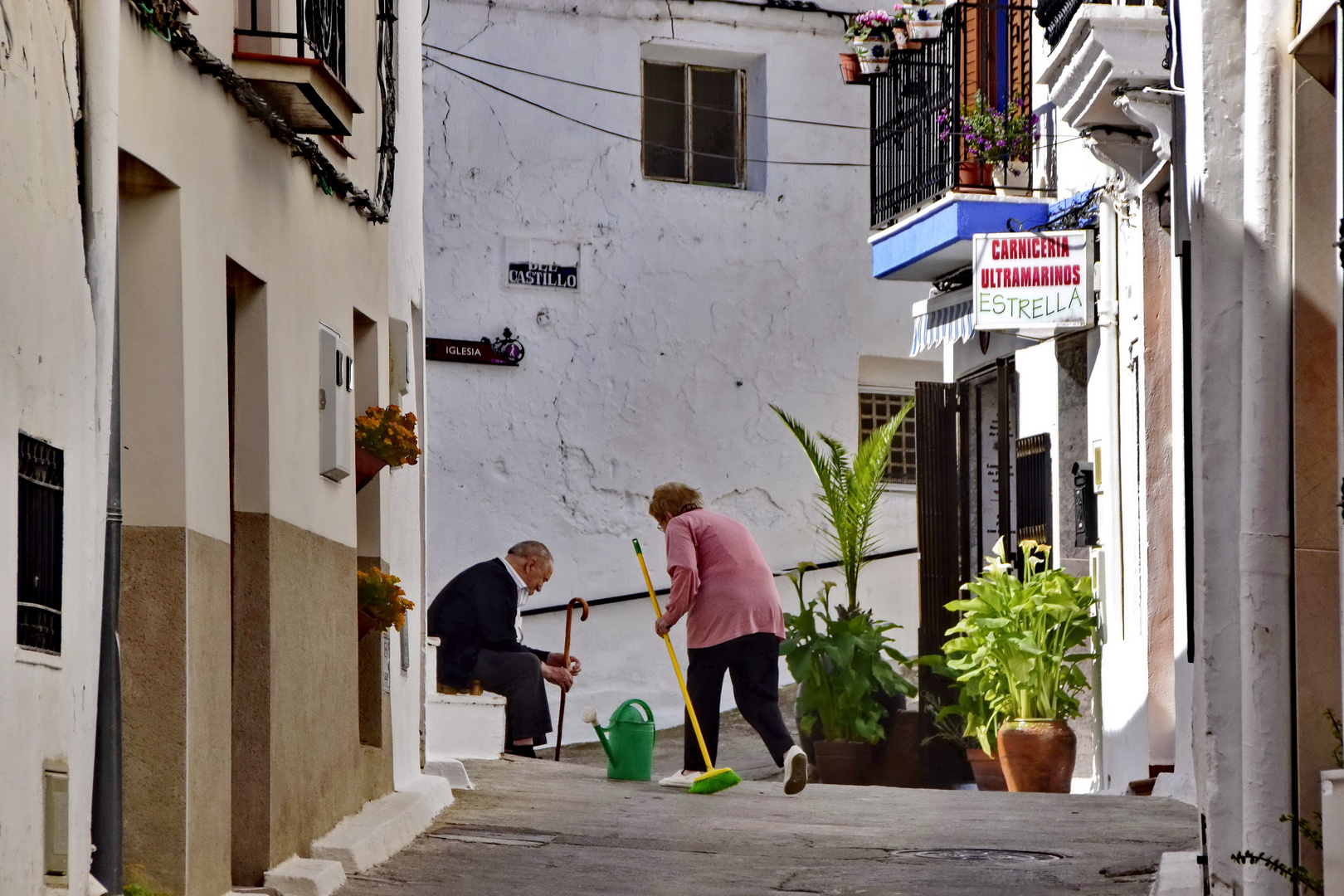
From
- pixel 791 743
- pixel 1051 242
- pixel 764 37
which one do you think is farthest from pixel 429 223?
pixel 791 743

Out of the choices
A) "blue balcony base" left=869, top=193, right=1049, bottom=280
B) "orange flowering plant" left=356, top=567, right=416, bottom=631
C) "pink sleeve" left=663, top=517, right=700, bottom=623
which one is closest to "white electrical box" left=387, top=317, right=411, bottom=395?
"orange flowering plant" left=356, top=567, right=416, bottom=631

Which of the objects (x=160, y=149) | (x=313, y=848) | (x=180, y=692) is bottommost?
(x=313, y=848)

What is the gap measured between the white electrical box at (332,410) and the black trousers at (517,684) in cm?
526

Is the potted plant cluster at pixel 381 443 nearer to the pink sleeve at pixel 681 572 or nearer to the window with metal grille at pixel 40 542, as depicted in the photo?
the pink sleeve at pixel 681 572

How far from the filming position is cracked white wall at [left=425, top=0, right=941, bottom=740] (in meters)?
17.2

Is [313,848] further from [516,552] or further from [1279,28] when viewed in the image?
[516,552]

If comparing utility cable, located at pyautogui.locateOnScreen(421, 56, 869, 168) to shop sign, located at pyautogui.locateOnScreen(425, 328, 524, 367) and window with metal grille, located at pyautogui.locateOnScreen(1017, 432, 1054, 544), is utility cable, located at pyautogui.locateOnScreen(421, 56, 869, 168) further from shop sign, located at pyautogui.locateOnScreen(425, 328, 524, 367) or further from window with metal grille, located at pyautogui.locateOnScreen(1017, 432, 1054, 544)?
window with metal grille, located at pyautogui.locateOnScreen(1017, 432, 1054, 544)

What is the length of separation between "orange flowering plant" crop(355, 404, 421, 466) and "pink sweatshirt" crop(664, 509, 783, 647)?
2.24 metres

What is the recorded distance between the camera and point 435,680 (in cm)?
1295

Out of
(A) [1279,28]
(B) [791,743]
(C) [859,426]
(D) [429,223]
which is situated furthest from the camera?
(C) [859,426]

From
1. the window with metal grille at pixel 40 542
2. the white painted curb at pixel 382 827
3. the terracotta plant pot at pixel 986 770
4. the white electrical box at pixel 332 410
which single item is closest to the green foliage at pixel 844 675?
the terracotta plant pot at pixel 986 770

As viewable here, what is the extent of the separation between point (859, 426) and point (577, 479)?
2895mm

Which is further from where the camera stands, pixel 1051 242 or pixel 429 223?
pixel 429 223

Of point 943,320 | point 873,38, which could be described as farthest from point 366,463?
point 873,38
